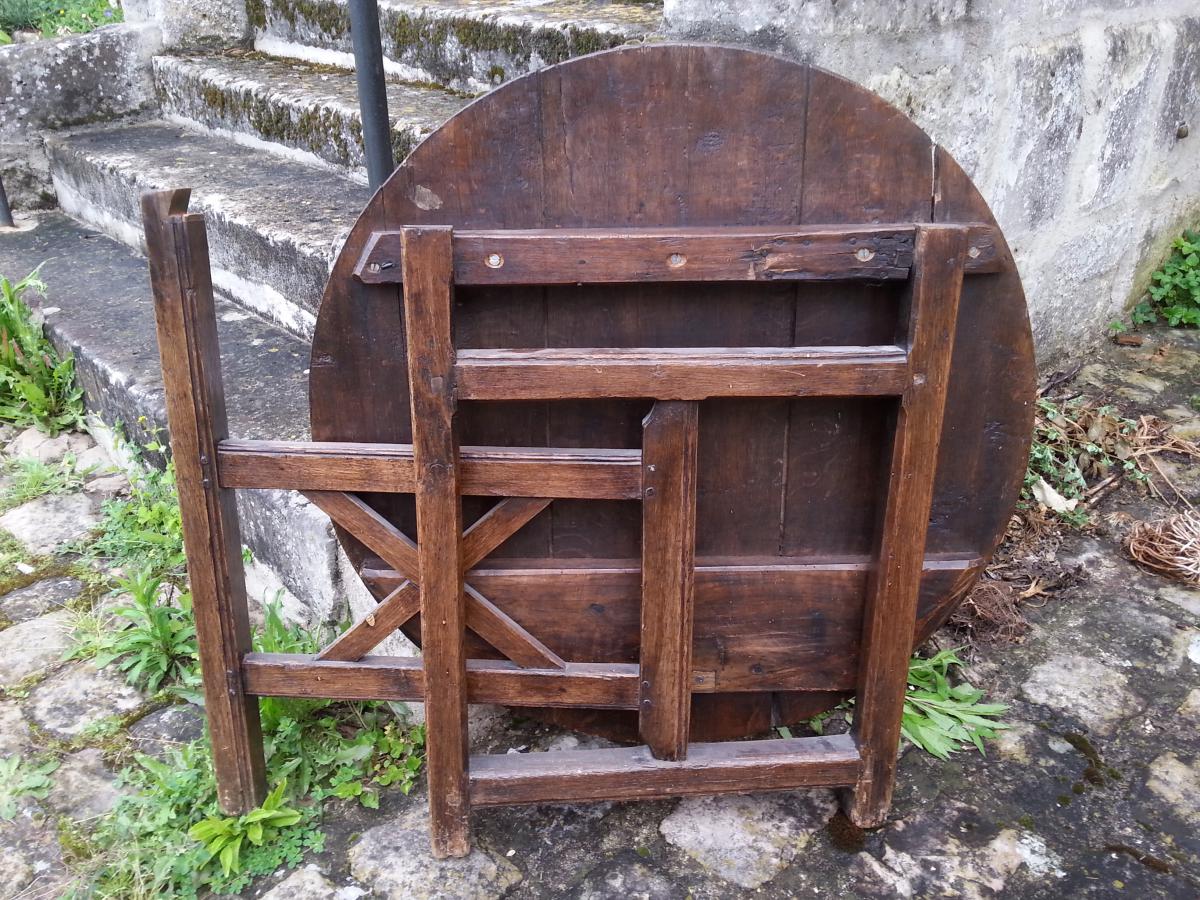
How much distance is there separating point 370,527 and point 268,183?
2029 mm

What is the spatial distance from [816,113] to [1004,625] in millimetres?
1436

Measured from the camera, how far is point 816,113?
1573mm

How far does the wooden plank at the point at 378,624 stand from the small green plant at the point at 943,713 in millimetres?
→ 1029

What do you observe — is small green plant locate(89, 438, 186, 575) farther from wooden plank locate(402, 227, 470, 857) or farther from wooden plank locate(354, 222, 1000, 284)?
wooden plank locate(354, 222, 1000, 284)

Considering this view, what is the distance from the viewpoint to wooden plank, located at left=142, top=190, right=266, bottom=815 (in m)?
1.63

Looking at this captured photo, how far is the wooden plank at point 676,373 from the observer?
5.27 ft

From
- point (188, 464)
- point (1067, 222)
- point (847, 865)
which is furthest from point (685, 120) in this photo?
point (1067, 222)

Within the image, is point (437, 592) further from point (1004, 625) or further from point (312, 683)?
point (1004, 625)

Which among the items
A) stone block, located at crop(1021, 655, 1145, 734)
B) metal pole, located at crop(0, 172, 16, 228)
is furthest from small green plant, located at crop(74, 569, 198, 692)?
metal pole, located at crop(0, 172, 16, 228)

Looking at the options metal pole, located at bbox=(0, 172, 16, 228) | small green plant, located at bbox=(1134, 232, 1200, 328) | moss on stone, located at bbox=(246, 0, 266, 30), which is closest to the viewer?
small green plant, located at bbox=(1134, 232, 1200, 328)

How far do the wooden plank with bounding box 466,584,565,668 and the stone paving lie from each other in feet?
1.13

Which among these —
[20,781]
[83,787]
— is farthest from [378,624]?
[20,781]

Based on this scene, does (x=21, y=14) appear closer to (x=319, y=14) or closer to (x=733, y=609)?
(x=319, y=14)

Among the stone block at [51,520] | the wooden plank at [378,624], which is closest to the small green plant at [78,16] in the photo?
the stone block at [51,520]
